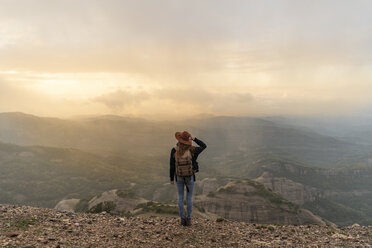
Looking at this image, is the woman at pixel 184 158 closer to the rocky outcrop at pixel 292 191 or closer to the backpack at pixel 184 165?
the backpack at pixel 184 165

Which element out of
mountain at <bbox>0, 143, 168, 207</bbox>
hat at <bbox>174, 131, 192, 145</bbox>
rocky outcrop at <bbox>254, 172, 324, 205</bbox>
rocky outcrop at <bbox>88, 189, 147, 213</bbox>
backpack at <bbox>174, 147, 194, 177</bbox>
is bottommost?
rocky outcrop at <bbox>254, 172, 324, 205</bbox>

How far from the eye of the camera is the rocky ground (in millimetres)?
8398

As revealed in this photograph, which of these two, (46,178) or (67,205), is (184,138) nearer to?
(67,205)

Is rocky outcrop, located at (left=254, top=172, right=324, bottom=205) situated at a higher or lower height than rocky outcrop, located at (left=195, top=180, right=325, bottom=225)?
lower

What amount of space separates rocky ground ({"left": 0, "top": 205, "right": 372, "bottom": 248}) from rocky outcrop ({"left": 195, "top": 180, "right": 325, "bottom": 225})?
86.8 metres

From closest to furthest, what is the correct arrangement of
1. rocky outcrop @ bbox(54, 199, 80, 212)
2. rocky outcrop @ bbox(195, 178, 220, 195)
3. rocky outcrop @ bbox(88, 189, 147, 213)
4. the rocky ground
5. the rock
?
the rock < the rocky ground < rocky outcrop @ bbox(88, 189, 147, 213) < rocky outcrop @ bbox(54, 199, 80, 212) < rocky outcrop @ bbox(195, 178, 220, 195)

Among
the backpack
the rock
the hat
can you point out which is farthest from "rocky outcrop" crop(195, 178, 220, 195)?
the rock

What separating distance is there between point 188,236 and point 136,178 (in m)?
196

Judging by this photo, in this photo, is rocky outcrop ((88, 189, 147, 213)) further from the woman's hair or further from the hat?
the hat

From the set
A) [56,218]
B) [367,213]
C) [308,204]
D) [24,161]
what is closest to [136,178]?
[24,161]

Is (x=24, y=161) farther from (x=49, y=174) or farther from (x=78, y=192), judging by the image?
(x=78, y=192)

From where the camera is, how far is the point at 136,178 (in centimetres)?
19600

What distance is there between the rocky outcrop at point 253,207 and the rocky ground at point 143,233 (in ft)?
285

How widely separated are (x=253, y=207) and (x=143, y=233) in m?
94.9
